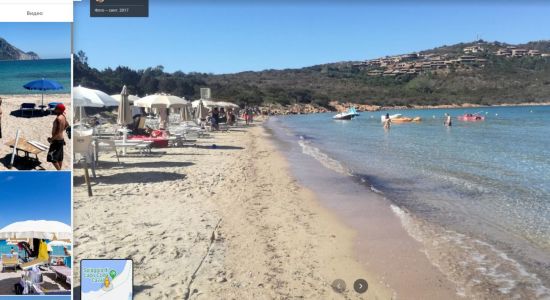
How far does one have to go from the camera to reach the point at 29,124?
250 cm

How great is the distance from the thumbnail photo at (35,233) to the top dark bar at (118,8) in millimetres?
873

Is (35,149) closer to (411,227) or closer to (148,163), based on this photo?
(411,227)

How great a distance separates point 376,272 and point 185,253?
151cm

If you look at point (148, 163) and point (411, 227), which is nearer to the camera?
point (411, 227)

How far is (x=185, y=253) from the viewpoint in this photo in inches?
150

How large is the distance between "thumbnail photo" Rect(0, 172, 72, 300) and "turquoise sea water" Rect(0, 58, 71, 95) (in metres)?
0.43

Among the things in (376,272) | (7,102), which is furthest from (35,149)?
(376,272)

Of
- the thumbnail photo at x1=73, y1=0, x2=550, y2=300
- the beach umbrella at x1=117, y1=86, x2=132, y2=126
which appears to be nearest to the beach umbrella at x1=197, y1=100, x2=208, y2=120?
the thumbnail photo at x1=73, y1=0, x2=550, y2=300

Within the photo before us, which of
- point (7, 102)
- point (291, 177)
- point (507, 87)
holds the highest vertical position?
point (507, 87)

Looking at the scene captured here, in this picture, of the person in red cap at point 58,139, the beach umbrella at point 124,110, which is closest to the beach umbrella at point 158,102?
the beach umbrella at point 124,110

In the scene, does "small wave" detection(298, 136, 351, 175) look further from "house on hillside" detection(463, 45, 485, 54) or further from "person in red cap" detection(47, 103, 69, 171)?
"house on hillside" detection(463, 45, 485, 54)

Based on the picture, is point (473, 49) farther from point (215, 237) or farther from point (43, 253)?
point (43, 253)

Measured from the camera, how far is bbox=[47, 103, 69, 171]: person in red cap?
217 centimetres

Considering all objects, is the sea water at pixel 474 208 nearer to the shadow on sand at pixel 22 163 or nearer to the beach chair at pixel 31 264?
the beach chair at pixel 31 264
